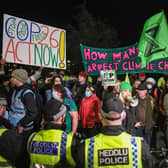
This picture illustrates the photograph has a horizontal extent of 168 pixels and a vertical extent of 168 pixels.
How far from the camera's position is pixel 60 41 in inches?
230

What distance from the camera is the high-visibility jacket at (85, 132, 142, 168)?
7.27 feet

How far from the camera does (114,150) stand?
2.23m

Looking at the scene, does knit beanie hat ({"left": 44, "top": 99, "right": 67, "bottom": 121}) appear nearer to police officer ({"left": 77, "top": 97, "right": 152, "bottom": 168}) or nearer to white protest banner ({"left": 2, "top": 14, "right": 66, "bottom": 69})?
police officer ({"left": 77, "top": 97, "right": 152, "bottom": 168})

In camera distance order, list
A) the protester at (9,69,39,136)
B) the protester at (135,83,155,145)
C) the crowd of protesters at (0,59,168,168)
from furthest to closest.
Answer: the protester at (135,83,155,145), the protester at (9,69,39,136), the crowd of protesters at (0,59,168,168)

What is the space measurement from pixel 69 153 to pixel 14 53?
3.17 m

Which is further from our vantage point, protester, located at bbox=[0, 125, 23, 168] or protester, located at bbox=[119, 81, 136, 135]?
protester, located at bbox=[119, 81, 136, 135]

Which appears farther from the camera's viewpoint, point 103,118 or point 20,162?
point 20,162

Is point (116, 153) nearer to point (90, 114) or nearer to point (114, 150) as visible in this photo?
point (114, 150)

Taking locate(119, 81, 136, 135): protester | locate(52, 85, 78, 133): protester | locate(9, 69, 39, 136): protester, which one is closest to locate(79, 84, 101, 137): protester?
locate(119, 81, 136, 135): protester

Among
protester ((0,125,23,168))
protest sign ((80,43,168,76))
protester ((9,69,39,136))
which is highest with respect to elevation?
protest sign ((80,43,168,76))

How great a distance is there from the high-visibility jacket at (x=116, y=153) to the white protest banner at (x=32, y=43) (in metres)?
3.40

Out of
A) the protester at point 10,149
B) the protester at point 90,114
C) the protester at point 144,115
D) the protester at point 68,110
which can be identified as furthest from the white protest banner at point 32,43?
the protester at point 10,149

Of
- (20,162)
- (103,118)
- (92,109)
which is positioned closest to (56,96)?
(92,109)

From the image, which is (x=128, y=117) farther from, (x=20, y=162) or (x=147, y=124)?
(x=20, y=162)
